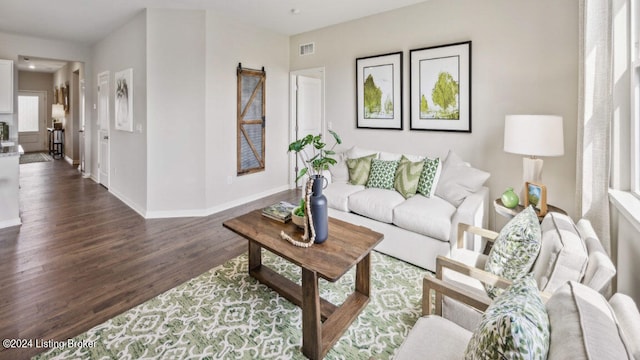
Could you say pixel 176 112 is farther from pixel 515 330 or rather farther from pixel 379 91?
pixel 515 330

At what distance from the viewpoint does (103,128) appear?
6020 mm

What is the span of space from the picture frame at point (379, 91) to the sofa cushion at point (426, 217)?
63.4 inches

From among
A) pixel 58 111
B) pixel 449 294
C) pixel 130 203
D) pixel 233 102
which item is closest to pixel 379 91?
pixel 233 102

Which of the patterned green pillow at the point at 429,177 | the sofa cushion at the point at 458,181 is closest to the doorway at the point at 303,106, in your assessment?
the patterned green pillow at the point at 429,177

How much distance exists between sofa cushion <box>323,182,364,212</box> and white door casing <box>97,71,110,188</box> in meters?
4.57

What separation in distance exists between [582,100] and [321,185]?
2111 mm

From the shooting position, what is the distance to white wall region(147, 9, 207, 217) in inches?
163

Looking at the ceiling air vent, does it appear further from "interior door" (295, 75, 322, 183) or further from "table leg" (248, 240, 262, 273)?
"table leg" (248, 240, 262, 273)

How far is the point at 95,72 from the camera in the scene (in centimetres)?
633

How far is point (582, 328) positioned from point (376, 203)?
7.76 ft

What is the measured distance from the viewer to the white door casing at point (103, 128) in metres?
5.75

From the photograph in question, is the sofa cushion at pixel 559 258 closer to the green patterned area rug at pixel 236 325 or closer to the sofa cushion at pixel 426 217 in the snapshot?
the green patterned area rug at pixel 236 325

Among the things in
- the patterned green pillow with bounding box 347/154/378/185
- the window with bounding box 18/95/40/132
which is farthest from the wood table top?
the window with bounding box 18/95/40/132

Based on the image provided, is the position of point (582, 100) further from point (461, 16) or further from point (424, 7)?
point (424, 7)
